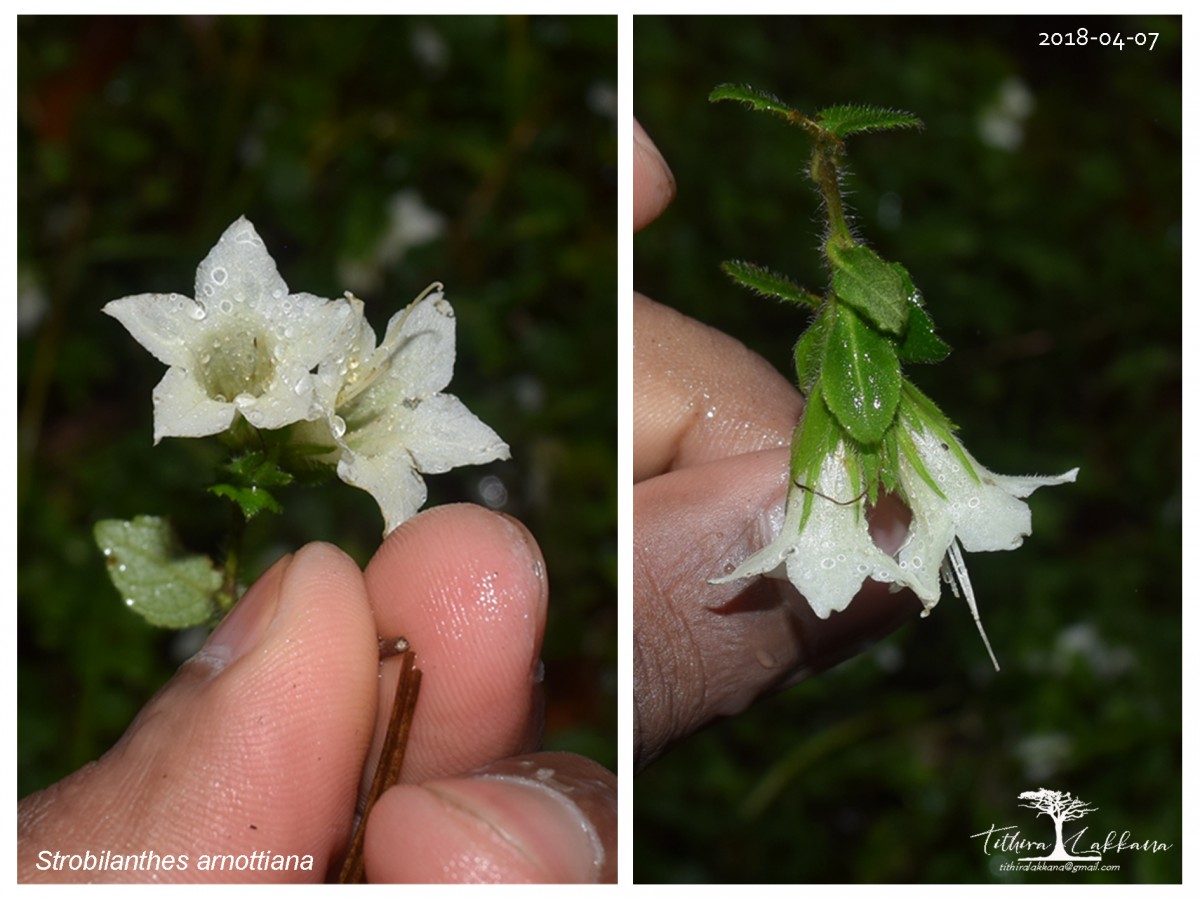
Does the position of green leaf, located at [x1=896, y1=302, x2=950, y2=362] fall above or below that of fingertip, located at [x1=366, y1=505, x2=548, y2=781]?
above

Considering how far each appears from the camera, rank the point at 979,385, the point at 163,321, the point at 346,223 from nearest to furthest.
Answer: the point at 163,321, the point at 346,223, the point at 979,385

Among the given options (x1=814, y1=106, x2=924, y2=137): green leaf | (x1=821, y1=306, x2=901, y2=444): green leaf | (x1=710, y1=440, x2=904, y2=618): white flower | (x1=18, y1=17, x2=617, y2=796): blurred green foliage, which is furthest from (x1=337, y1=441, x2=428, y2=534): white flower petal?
(x1=18, y1=17, x2=617, y2=796): blurred green foliage

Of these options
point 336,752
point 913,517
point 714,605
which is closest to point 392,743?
point 336,752

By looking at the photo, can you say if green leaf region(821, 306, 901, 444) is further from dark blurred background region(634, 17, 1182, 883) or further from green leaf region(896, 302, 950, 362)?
dark blurred background region(634, 17, 1182, 883)

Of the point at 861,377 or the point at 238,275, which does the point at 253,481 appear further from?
the point at 861,377

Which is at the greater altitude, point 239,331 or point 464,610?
point 239,331

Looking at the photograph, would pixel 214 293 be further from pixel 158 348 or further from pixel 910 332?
pixel 910 332
